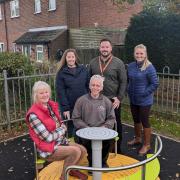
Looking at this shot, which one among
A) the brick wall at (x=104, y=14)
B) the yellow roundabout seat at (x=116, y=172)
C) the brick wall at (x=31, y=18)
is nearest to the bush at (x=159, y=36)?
the yellow roundabout seat at (x=116, y=172)

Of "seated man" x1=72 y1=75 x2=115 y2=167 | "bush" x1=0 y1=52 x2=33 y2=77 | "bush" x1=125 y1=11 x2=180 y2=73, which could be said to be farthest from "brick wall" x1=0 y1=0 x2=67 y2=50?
"seated man" x1=72 y1=75 x2=115 y2=167

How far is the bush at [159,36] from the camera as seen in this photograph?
8977mm

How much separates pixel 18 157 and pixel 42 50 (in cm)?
1506

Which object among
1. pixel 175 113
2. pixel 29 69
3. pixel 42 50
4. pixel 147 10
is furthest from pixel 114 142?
pixel 42 50

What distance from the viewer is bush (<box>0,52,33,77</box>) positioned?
7984 mm

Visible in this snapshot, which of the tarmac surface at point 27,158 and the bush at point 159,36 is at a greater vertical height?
the bush at point 159,36

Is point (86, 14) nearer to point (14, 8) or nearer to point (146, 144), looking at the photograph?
point (14, 8)

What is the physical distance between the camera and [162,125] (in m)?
7.09

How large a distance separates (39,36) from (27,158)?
1625 centimetres

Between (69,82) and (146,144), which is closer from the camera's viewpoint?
(69,82)

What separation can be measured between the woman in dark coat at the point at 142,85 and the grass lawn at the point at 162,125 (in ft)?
4.42

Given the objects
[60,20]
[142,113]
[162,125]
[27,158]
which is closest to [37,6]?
[60,20]

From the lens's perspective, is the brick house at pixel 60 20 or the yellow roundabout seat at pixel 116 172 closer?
the yellow roundabout seat at pixel 116 172

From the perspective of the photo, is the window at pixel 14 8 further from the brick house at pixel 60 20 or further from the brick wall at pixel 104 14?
the brick wall at pixel 104 14
